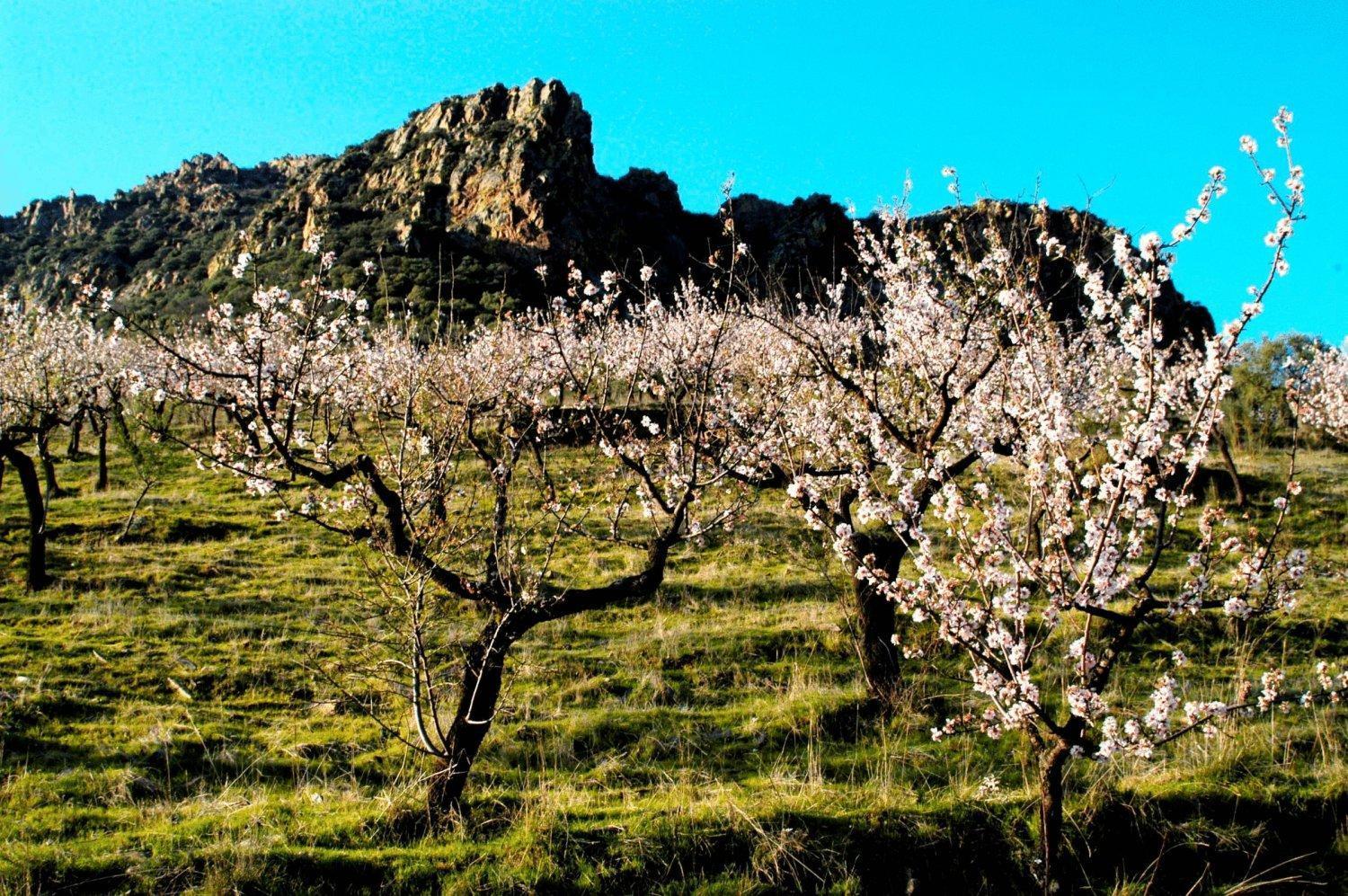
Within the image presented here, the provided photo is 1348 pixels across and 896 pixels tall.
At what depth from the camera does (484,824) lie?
656 cm

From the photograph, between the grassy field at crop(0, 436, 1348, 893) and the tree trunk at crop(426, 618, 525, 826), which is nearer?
the grassy field at crop(0, 436, 1348, 893)

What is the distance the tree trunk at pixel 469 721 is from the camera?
665 cm

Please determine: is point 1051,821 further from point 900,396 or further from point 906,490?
point 900,396

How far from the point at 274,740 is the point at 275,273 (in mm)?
65127

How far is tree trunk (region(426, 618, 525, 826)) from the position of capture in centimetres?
665

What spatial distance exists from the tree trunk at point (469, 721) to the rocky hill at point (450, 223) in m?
48.8

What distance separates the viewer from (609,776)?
25.3ft

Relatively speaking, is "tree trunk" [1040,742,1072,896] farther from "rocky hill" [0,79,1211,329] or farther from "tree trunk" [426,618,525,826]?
"rocky hill" [0,79,1211,329]

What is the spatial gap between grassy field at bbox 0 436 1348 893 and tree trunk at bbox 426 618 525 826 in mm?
255

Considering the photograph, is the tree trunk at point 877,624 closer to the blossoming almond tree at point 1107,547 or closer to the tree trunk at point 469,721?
the blossoming almond tree at point 1107,547

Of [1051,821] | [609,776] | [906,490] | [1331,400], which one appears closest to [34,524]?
[609,776]

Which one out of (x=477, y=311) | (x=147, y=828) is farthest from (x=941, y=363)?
(x=477, y=311)

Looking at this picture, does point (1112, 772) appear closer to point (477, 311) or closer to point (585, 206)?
point (477, 311)

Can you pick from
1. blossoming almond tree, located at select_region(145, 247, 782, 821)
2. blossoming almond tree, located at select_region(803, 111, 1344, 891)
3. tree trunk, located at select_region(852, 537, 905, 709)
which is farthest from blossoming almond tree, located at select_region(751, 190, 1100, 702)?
blossoming almond tree, located at select_region(145, 247, 782, 821)
